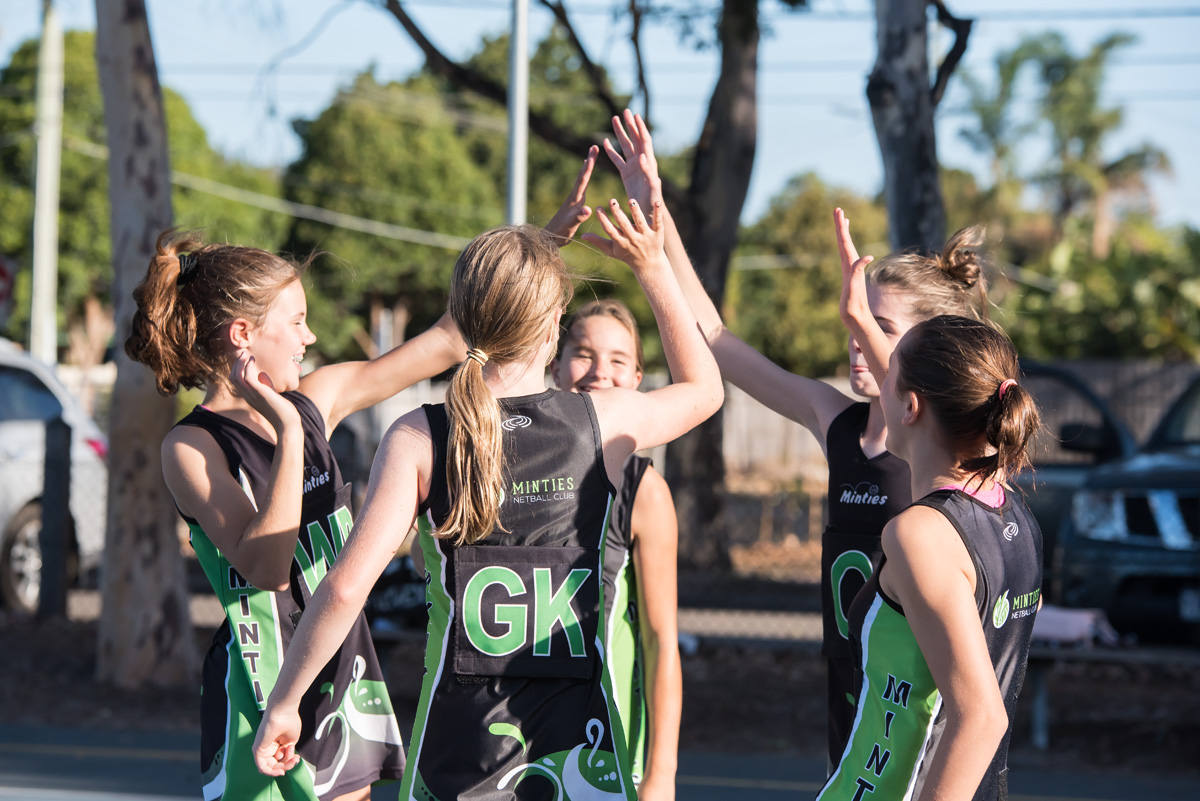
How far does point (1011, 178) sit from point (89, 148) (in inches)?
1625

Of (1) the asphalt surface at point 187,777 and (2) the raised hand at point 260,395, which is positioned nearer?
(2) the raised hand at point 260,395

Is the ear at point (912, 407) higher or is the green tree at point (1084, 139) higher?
the green tree at point (1084, 139)

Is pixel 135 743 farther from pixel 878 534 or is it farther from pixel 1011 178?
pixel 1011 178

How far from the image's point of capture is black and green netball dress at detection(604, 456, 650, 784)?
3146mm

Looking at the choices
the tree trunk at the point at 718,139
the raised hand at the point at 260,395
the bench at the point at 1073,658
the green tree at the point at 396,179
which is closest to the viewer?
the raised hand at the point at 260,395

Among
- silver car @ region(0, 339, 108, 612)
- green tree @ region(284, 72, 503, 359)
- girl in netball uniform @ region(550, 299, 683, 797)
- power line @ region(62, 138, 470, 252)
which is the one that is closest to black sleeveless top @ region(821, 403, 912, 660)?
girl in netball uniform @ region(550, 299, 683, 797)

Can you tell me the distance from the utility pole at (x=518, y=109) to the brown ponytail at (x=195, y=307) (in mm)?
6351

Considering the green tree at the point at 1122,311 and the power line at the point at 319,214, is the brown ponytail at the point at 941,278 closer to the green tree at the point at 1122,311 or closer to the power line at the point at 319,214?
the green tree at the point at 1122,311

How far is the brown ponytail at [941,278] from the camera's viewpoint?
121 inches

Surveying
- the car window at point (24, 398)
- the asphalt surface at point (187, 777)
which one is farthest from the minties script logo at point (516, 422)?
the car window at point (24, 398)

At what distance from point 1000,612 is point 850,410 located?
1.00 meters

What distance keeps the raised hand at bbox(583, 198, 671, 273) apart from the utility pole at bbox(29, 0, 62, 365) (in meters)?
15.3

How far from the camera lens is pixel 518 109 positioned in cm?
928

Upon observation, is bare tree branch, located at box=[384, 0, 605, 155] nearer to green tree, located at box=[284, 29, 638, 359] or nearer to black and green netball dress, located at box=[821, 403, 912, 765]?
black and green netball dress, located at box=[821, 403, 912, 765]
